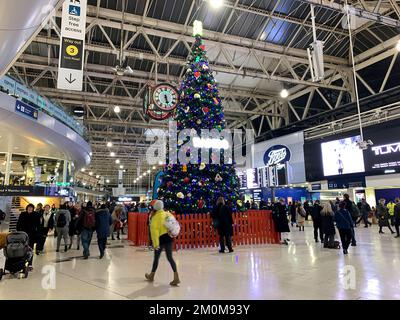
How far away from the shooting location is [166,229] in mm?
4703

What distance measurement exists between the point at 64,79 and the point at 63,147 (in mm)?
11393

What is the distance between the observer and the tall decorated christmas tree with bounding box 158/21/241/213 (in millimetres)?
9156

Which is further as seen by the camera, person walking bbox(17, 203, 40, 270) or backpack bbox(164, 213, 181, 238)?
person walking bbox(17, 203, 40, 270)

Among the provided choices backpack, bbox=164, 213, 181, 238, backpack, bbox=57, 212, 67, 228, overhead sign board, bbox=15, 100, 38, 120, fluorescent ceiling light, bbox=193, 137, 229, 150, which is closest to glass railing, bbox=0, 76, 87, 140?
overhead sign board, bbox=15, 100, 38, 120

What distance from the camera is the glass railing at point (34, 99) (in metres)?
10.2

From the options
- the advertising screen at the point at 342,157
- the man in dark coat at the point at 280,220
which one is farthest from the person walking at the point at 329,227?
the advertising screen at the point at 342,157

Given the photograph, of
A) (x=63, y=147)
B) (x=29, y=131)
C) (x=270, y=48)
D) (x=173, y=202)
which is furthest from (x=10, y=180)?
(x=270, y=48)

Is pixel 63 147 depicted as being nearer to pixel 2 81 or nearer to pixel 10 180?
pixel 10 180

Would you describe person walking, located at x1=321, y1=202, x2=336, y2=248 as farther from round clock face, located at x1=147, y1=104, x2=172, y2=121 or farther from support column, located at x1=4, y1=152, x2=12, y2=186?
support column, located at x1=4, y1=152, x2=12, y2=186

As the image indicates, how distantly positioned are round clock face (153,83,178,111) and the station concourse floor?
4.91 m

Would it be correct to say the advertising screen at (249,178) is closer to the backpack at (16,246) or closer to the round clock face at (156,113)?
the round clock face at (156,113)

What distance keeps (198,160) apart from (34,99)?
24.7ft

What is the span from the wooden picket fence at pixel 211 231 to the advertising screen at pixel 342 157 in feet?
27.3

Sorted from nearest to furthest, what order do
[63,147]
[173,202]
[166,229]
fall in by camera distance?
[166,229] < [173,202] < [63,147]
